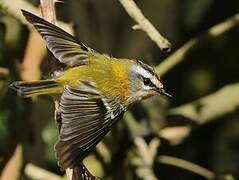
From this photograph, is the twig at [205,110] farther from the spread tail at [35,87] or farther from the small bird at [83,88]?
the spread tail at [35,87]

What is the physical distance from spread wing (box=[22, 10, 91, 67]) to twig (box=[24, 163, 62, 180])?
392 millimetres

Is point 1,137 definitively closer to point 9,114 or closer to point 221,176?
point 9,114

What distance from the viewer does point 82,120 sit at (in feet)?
6.95

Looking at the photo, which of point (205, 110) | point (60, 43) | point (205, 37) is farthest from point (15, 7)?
point (205, 110)

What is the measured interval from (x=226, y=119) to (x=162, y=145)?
1.09 feet

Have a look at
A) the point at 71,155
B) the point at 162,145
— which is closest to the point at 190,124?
the point at 162,145

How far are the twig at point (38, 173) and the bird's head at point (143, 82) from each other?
32cm

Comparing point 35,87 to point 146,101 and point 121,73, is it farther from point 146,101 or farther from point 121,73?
point 146,101

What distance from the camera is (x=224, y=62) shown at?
3.17m

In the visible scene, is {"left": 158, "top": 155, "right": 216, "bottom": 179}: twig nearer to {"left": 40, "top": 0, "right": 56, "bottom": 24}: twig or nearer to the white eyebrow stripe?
the white eyebrow stripe

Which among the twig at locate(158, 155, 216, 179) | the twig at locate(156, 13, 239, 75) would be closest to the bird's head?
the twig at locate(156, 13, 239, 75)

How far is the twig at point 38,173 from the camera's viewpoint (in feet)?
8.29

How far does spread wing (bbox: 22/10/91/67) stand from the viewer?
6.68 ft

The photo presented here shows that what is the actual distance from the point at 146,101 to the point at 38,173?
467 mm
